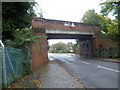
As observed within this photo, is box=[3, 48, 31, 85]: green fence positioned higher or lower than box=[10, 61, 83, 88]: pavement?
higher

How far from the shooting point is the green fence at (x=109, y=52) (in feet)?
63.9

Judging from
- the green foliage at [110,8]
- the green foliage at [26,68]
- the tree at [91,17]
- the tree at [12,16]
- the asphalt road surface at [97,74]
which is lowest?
the asphalt road surface at [97,74]

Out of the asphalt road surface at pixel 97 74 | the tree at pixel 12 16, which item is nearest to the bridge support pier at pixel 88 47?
the asphalt road surface at pixel 97 74

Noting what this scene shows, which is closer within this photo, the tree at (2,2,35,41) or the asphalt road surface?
the asphalt road surface

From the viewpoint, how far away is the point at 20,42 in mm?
7422

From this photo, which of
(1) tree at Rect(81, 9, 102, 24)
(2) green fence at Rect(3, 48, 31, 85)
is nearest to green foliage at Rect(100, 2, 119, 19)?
(1) tree at Rect(81, 9, 102, 24)

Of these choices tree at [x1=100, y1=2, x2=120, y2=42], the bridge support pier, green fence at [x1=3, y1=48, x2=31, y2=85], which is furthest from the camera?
the bridge support pier

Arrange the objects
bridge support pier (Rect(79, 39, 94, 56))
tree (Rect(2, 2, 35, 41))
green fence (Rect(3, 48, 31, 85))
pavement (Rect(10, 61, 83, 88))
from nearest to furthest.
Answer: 1. green fence (Rect(3, 48, 31, 85))
2. pavement (Rect(10, 61, 83, 88))
3. tree (Rect(2, 2, 35, 41))
4. bridge support pier (Rect(79, 39, 94, 56))

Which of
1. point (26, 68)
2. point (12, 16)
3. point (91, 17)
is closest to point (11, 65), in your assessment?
A: point (26, 68)

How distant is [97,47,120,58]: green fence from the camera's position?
19484mm

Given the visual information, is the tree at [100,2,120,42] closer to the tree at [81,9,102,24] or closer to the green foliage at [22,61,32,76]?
the green foliage at [22,61,32,76]

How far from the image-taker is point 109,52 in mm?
21047

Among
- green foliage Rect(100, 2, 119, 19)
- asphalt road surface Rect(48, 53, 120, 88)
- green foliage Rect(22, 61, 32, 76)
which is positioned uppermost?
green foliage Rect(100, 2, 119, 19)

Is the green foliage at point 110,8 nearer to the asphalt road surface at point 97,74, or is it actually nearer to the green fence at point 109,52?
the green fence at point 109,52
